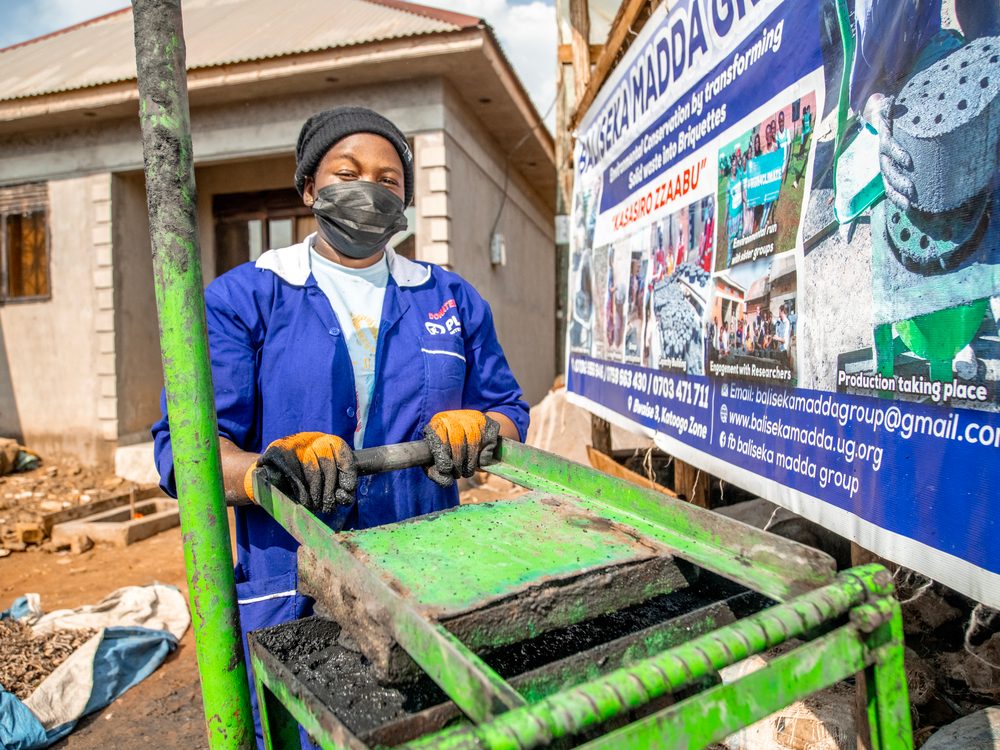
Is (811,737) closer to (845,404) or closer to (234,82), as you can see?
(845,404)

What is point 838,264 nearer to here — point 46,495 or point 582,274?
point 582,274

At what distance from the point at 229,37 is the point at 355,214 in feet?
22.4

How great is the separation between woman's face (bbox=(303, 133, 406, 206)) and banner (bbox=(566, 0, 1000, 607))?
1059mm

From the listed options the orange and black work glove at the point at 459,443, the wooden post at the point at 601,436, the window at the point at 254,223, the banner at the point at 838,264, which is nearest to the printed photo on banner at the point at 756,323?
the banner at the point at 838,264

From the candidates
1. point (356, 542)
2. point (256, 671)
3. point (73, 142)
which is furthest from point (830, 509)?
point (73, 142)

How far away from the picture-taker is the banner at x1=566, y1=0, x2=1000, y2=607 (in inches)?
47.5

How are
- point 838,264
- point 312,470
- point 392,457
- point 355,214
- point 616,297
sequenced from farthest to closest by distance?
point 616,297
point 355,214
point 838,264
point 392,457
point 312,470

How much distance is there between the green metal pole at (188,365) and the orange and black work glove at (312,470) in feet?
0.46

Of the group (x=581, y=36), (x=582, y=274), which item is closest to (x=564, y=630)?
(x=582, y=274)

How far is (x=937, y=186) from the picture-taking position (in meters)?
1.28

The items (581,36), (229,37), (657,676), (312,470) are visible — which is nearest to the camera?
(657,676)

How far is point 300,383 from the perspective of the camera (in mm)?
1587

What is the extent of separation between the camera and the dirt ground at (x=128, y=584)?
114 inches

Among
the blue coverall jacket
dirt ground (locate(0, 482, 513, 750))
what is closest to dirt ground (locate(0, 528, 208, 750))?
dirt ground (locate(0, 482, 513, 750))
